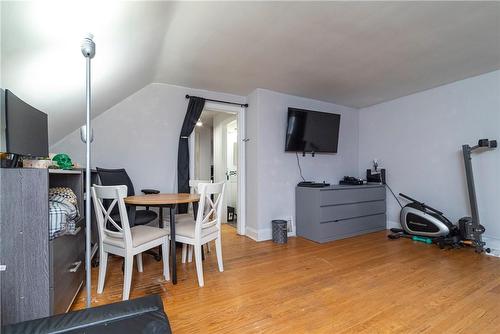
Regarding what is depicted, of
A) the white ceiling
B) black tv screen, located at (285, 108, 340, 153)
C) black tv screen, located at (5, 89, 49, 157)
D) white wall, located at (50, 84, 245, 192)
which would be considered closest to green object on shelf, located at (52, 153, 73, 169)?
black tv screen, located at (5, 89, 49, 157)

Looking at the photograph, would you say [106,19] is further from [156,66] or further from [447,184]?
[447,184]

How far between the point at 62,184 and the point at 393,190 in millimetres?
4581

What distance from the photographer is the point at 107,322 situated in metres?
0.96

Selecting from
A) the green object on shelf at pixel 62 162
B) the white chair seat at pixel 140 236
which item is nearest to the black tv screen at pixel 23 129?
the green object on shelf at pixel 62 162

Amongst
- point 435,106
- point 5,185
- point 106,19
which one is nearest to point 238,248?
point 5,185

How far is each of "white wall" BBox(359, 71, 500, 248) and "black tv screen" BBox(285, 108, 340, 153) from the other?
0.95 metres

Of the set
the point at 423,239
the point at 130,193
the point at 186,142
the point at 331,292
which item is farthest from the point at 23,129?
the point at 423,239

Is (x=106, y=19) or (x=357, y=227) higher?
(x=106, y=19)

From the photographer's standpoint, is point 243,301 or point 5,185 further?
point 243,301

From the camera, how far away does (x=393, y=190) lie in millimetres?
3852

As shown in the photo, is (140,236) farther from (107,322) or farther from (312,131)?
(312,131)

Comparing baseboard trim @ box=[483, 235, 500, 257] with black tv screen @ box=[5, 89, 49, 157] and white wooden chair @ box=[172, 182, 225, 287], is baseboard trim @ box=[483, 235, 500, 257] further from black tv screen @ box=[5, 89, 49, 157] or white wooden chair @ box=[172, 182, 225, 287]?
black tv screen @ box=[5, 89, 49, 157]

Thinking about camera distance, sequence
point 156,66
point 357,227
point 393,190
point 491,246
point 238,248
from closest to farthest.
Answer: point 156,66 < point 491,246 < point 238,248 < point 357,227 < point 393,190

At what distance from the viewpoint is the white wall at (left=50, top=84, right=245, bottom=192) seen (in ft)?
9.16
